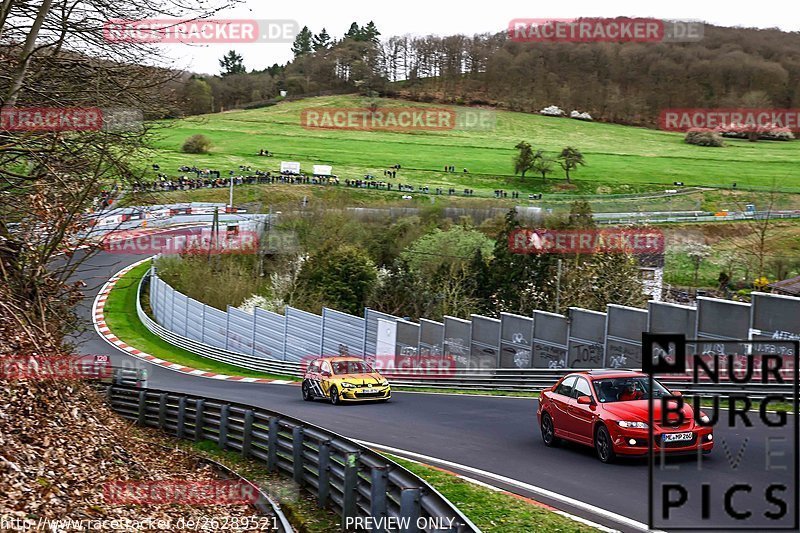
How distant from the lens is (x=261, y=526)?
11.6 meters

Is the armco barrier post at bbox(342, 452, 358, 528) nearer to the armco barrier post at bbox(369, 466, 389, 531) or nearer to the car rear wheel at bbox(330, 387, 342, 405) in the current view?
the armco barrier post at bbox(369, 466, 389, 531)

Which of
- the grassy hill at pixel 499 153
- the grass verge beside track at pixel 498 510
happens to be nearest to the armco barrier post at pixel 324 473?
the grass verge beside track at pixel 498 510

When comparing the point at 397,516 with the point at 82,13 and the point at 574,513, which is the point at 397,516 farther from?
the point at 82,13

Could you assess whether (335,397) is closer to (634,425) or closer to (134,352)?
(634,425)

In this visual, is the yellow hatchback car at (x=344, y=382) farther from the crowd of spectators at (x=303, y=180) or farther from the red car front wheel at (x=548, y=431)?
the crowd of spectators at (x=303, y=180)

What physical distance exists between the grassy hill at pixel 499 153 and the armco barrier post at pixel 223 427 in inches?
2697

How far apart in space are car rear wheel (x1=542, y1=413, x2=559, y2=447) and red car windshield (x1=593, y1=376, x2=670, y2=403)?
148 cm

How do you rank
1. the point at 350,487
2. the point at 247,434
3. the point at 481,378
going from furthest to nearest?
the point at 481,378 < the point at 247,434 < the point at 350,487

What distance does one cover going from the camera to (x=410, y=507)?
30.2 ft

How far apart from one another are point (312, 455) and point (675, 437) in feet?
17.5

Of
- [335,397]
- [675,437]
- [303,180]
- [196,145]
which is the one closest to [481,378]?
[335,397]

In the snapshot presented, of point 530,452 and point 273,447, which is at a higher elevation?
point 273,447

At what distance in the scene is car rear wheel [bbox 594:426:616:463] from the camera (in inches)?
540

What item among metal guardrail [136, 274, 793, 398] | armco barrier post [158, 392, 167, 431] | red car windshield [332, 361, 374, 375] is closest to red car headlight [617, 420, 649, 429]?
metal guardrail [136, 274, 793, 398]
